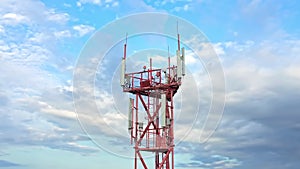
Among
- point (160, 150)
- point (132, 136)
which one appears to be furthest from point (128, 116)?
point (160, 150)

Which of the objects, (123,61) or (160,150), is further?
(123,61)

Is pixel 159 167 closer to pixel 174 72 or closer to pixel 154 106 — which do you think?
pixel 154 106

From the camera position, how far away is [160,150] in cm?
5150

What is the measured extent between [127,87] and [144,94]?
2.28 metres

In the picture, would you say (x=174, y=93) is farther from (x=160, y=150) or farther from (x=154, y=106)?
(x=160, y=150)

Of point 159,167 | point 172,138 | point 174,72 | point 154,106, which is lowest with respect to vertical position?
point 159,167

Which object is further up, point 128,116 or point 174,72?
point 174,72

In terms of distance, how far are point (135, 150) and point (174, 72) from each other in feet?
33.9

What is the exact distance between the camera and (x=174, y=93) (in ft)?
175

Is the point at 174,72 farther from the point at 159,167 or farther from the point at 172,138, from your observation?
the point at 159,167

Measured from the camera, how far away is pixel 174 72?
52.5 meters

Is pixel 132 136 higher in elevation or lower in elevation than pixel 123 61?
lower

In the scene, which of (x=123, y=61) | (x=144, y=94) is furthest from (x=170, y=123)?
(x=123, y=61)

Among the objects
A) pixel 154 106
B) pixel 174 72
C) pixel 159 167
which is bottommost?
pixel 159 167
